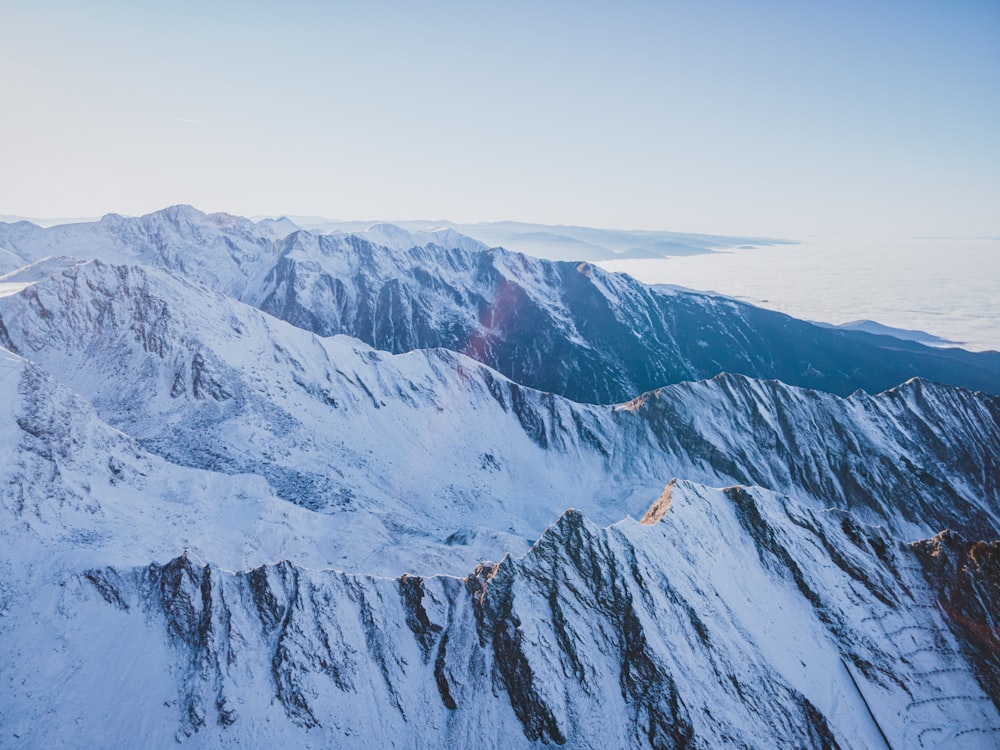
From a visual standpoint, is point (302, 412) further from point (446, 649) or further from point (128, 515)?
point (446, 649)

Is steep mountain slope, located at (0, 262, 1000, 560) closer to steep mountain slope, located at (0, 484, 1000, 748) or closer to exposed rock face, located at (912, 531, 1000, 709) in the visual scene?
steep mountain slope, located at (0, 484, 1000, 748)

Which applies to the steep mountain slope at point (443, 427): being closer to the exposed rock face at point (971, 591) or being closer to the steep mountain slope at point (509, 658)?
the steep mountain slope at point (509, 658)

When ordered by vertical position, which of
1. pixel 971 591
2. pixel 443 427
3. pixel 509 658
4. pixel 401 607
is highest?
pixel 971 591

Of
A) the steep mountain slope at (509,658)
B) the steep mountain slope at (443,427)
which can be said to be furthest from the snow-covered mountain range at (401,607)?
the steep mountain slope at (443,427)

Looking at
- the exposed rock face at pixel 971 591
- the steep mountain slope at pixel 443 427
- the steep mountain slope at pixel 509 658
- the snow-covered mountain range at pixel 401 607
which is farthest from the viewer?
the steep mountain slope at pixel 443 427

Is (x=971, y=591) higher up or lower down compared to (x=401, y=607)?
higher up

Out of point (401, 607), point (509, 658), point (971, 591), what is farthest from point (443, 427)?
point (971, 591)

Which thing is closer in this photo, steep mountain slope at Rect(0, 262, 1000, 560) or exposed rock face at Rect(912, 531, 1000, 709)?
exposed rock face at Rect(912, 531, 1000, 709)

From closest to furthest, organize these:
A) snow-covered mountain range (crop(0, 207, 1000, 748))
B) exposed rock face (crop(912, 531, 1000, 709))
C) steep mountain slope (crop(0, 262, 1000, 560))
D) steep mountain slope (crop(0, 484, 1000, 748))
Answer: steep mountain slope (crop(0, 484, 1000, 748)) → snow-covered mountain range (crop(0, 207, 1000, 748)) → exposed rock face (crop(912, 531, 1000, 709)) → steep mountain slope (crop(0, 262, 1000, 560))

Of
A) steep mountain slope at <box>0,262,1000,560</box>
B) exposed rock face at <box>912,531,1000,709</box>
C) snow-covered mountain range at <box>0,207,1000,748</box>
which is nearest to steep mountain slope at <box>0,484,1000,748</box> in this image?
Result: snow-covered mountain range at <box>0,207,1000,748</box>

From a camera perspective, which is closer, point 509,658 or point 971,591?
point 509,658

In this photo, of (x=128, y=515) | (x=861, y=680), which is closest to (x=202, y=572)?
(x=128, y=515)

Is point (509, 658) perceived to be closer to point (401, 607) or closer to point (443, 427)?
point (401, 607)
